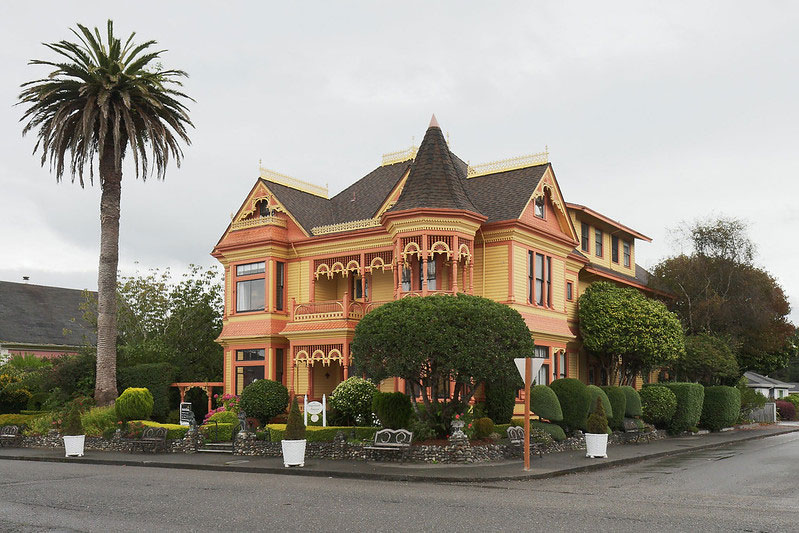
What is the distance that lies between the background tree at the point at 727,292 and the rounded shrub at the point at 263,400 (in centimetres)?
2197

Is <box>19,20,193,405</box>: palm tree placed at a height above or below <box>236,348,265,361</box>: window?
above

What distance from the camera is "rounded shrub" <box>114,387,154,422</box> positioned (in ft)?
90.8

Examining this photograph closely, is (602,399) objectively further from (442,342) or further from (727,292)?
(727,292)

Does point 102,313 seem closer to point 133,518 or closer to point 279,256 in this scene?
point 279,256

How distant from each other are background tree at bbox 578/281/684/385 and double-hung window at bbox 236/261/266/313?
14170mm

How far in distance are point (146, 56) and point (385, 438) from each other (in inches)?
751

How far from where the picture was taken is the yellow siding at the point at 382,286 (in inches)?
1244

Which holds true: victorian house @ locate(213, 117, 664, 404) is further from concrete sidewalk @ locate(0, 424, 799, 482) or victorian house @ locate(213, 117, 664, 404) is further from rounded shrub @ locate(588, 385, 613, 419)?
concrete sidewalk @ locate(0, 424, 799, 482)

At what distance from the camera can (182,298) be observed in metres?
43.0

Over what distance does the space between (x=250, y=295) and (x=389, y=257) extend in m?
6.93

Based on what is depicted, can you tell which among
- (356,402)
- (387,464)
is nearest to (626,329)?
(356,402)

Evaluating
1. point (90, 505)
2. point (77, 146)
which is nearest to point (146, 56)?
point (77, 146)

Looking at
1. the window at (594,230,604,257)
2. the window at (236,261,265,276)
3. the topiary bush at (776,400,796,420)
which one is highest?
the window at (594,230,604,257)

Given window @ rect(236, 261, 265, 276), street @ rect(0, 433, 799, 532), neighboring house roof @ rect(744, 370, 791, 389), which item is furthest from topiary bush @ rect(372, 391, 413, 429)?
neighboring house roof @ rect(744, 370, 791, 389)
